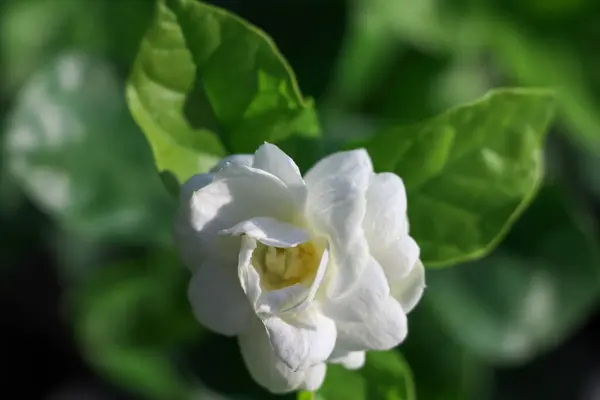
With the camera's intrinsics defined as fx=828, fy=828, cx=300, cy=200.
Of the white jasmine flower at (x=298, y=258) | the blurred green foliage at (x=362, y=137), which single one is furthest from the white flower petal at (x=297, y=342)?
the blurred green foliage at (x=362, y=137)

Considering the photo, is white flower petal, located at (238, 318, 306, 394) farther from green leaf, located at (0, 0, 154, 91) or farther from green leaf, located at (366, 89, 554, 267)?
green leaf, located at (0, 0, 154, 91)

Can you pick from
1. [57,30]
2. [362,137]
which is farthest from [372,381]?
[57,30]

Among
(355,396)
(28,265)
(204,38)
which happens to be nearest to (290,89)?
(204,38)

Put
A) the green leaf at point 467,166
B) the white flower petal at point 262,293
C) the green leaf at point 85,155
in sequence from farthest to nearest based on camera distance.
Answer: the green leaf at point 85,155 < the green leaf at point 467,166 < the white flower petal at point 262,293

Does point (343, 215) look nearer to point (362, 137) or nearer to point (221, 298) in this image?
point (221, 298)

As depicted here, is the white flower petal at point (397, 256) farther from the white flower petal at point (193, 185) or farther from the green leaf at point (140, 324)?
the green leaf at point (140, 324)

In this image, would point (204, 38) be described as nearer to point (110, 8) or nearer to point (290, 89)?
point (290, 89)
